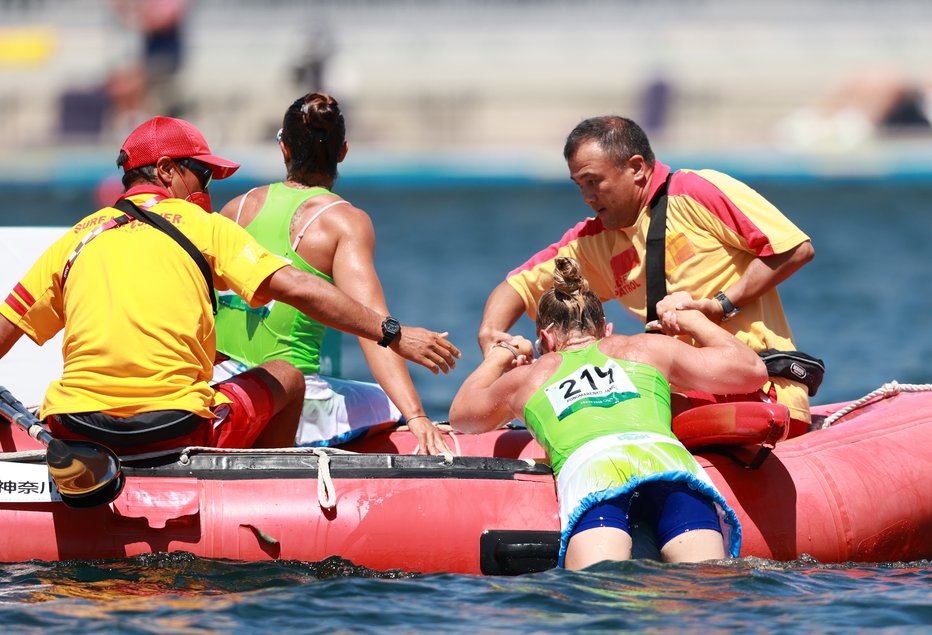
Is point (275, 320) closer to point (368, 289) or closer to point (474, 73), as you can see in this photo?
point (368, 289)

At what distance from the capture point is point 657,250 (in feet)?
19.2

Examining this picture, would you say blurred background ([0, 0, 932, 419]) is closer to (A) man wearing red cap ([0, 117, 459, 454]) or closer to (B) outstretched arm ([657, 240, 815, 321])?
(B) outstretched arm ([657, 240, 815, 321])

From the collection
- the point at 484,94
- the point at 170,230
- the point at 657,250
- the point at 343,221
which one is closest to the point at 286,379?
the point at 343,221

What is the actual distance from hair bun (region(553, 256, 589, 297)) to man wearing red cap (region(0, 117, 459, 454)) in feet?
1.58

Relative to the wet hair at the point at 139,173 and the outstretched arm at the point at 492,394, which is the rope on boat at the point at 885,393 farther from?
the wet hair at the point at 139,173

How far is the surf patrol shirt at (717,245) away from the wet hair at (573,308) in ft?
2.16

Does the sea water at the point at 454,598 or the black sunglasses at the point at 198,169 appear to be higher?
the black sunglasses at the point at 198,169

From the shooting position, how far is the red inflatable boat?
5094 mm

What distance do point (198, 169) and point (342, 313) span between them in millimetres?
845

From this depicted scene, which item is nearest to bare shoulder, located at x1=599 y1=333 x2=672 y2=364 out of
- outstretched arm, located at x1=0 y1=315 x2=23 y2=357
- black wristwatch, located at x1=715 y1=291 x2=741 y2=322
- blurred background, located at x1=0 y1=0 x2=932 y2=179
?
black wristwatch, located at x1=715 y1=291 x2=741 y2=322

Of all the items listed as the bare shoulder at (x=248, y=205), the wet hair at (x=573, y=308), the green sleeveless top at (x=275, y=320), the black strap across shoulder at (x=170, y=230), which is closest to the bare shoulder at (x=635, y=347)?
the wet hair at (x=573, y=308)

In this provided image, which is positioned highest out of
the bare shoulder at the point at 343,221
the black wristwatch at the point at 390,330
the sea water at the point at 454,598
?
the bare shoulder at the point at 343,221

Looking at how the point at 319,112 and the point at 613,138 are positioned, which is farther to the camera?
the point at 319,112

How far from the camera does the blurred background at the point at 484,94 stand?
89.1 feet
